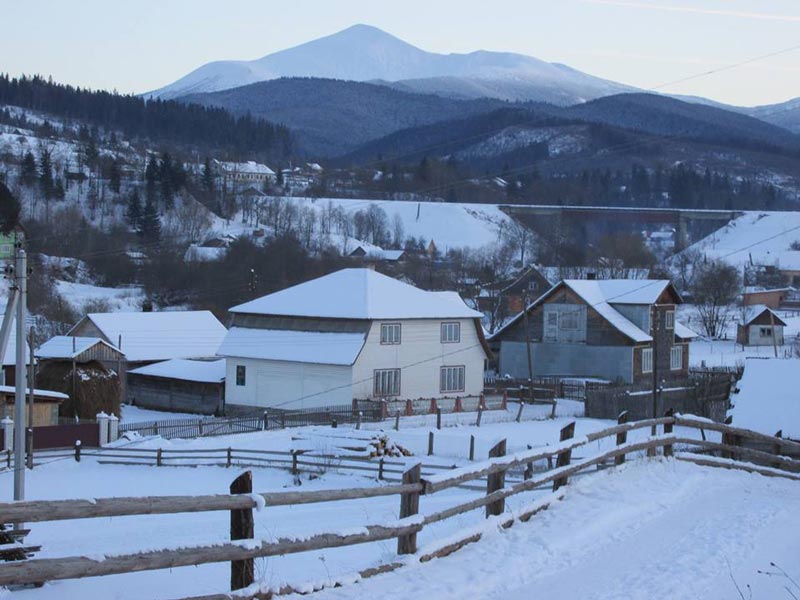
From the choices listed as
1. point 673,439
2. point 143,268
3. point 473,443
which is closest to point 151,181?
point 143,268

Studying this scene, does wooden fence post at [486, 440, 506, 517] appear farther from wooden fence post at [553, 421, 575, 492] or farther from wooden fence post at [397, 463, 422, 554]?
wooden fence post at [553, 421, 575, 492]

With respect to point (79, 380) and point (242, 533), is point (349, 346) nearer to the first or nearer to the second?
point (79, 380)

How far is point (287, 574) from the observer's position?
10.3 m

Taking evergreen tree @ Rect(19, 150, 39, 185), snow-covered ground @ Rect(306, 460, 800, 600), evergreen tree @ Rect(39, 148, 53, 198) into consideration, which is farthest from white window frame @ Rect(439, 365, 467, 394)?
evergreen tree @ Rect(19, 150, 39, 185)

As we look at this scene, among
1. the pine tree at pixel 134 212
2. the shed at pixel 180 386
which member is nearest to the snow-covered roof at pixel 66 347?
the shed at pixel 180 386

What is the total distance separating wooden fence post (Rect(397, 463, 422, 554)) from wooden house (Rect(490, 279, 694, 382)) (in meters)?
45.8

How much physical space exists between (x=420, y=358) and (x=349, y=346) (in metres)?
4.45

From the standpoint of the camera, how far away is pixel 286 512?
20.2 metres

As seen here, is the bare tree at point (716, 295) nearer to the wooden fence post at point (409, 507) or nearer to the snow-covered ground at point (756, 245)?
the snow-covered ground at point (756, 245)

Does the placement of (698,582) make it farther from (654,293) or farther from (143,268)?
(143,268)

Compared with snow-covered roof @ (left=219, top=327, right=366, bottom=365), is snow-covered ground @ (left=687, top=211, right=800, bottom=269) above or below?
above

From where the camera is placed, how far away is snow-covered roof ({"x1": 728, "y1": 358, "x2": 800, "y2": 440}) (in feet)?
95.6

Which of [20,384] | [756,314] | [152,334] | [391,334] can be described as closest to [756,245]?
[756,314]

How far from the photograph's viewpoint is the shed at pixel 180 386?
2110 inches
